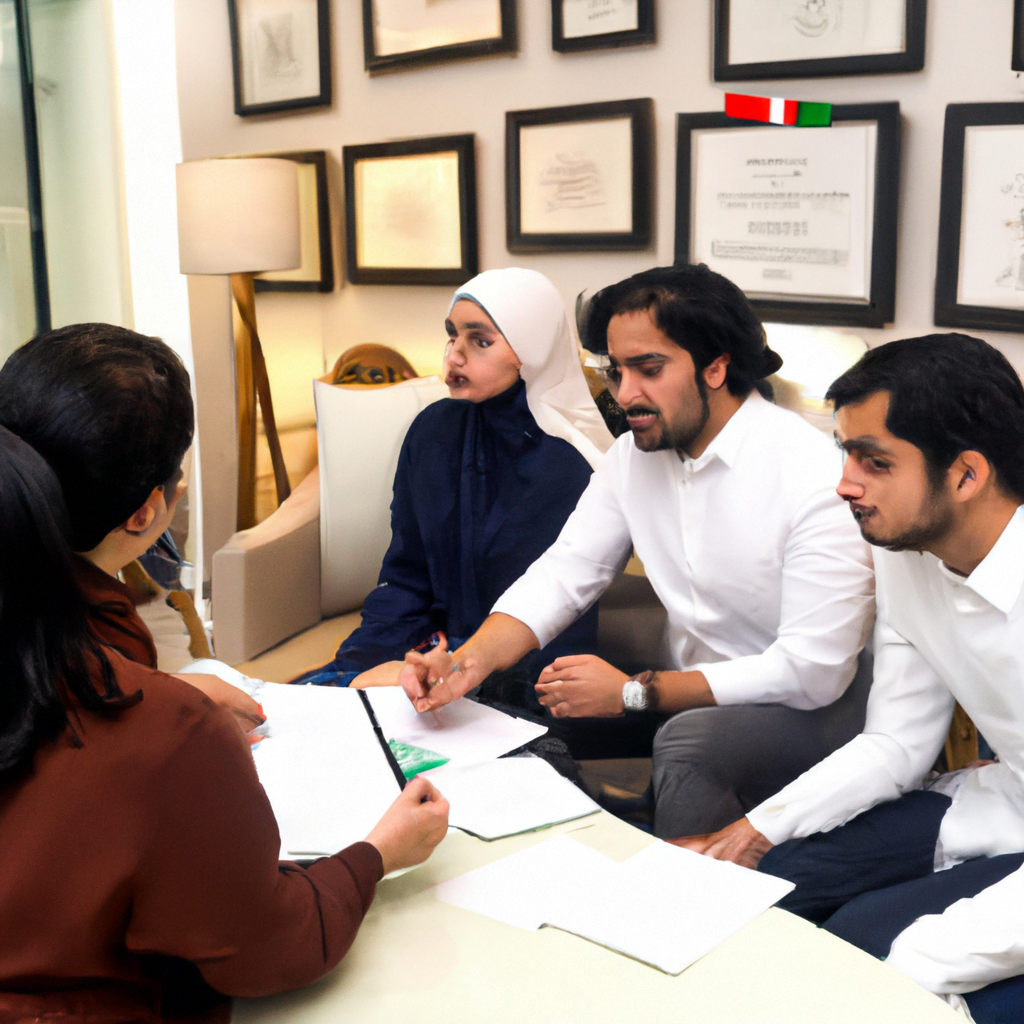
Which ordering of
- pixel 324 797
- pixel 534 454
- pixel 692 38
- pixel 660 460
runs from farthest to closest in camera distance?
pixel 692 38
pixel 534 454
pixel 660 460
pixel 324 797

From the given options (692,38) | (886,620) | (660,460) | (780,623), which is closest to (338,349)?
(692,38)

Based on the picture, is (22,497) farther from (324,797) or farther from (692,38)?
(692,38)

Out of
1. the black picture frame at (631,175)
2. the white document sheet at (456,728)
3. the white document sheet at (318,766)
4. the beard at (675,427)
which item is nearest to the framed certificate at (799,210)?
the black picture frame at (631,175)

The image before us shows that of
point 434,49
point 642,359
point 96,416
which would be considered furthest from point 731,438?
point 434,49

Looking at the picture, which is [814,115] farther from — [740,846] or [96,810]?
[96,810]

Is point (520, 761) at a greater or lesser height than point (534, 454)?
lesser

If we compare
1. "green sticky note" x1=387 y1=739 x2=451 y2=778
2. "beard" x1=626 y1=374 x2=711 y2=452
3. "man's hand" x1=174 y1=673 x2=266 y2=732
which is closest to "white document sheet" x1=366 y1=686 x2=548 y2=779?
"green sticky note" x1=387 y1=739 x2=451 y2=778

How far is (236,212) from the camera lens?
10.8 feet

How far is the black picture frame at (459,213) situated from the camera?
323cm

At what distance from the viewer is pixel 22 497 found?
2.52 feet

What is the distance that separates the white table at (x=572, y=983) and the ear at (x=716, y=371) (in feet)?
3.60

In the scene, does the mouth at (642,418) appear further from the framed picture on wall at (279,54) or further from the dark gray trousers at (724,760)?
the framed picture on wall at (279,54)

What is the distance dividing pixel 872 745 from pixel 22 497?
1.25m

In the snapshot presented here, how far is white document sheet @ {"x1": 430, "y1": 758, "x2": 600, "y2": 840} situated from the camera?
1214 mm
